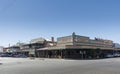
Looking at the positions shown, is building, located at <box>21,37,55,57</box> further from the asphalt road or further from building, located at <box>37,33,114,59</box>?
the asphalt road

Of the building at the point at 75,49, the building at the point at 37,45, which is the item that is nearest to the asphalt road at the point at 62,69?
the building at the point at 75,49

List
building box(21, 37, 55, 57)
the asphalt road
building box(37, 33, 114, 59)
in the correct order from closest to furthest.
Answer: the asphalt road, building box(37, 33, 114, 59), building box(21, 37, 55, 57)

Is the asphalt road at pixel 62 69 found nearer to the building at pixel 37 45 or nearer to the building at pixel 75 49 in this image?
the building at pixel 75 49

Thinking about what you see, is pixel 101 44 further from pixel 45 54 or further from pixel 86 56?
pixel 45 54

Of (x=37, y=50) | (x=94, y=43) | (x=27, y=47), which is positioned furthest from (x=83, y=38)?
(x=27, y=47)

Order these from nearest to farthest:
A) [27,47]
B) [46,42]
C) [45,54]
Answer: [45,54]
[46,42]
[27,47]

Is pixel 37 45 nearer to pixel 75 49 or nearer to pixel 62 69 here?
pixel 75 49

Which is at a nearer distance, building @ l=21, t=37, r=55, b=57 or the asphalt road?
the asphalt road

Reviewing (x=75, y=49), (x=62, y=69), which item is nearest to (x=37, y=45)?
(x=75, y=49)

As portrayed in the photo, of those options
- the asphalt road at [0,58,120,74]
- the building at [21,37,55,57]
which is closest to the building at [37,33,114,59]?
the building at [21,37,55,57]

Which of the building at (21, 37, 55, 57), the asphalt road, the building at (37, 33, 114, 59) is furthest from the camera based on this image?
the building at (21, 37, 55, 57)

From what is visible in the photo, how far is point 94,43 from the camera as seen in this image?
2965 inches

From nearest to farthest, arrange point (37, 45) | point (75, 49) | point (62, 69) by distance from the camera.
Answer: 1. point (62, 69)
2. point (75, 49)
3. point (37, 45)

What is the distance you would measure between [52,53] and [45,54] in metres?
5.76
